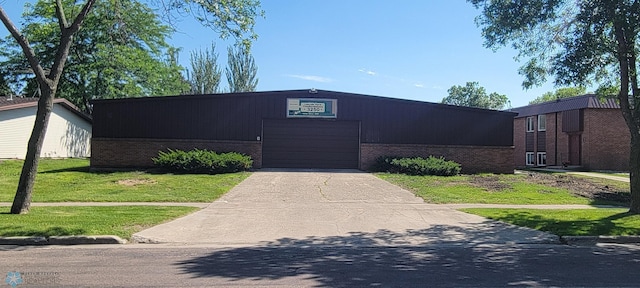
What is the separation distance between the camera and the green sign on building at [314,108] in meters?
24.5

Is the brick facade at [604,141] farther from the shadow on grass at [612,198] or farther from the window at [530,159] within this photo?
the shadow on grass at [612,198]

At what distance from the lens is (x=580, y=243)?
902 centimetres

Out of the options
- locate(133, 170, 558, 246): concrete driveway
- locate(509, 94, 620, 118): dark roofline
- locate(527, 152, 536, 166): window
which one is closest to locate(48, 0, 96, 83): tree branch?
locate(133, 170, 558, 246): concrete driveway

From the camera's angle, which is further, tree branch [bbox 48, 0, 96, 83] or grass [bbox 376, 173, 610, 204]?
grass [bbox 376, 173, 610, 204]

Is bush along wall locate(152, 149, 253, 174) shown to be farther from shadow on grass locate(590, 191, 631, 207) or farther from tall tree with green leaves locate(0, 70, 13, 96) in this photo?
tall tree with green leaves locate(0, 70, 13, 96)

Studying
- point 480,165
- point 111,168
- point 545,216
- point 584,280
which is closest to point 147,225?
point 584,280

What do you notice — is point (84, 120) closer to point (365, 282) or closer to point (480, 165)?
point (480, 165)

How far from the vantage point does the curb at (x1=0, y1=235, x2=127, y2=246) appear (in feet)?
27.2

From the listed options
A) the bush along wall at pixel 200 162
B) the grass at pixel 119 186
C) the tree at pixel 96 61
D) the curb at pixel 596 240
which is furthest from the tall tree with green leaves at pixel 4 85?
the curb at pixel 596 240

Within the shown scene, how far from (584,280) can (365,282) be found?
9.27 feet

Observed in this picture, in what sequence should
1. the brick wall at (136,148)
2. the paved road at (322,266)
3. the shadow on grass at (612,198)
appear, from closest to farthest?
the paved road at (322,266) < the shadow on grass at (612,198) < the brick wall at (136,148)

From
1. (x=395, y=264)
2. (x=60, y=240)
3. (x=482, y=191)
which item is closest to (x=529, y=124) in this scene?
(x=482, y=191)

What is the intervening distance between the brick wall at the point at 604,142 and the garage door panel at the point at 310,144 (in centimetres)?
1634

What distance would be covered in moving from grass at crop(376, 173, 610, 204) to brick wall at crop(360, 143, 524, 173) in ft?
10.6
